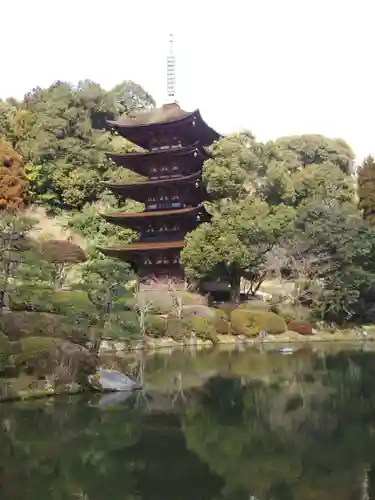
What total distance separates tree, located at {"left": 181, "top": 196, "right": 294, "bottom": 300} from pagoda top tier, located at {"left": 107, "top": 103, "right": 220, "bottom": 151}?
610 cm

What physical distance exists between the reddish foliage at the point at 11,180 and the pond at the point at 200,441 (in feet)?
107

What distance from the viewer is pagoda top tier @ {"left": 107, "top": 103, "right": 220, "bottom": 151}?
3800 cm

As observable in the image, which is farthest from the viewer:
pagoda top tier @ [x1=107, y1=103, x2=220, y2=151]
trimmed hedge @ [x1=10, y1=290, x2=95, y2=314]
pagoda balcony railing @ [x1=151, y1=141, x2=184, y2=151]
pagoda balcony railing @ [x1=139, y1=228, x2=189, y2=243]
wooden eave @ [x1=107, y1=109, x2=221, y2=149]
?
pagoda balcony railing @ [x1=151, y1=141, x2=184, y2=151]

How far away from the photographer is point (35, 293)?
17906 millimetres

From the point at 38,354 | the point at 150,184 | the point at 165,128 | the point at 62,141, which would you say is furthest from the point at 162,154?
the point at 38,354

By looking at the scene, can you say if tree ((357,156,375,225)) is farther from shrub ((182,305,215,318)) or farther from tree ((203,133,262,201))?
shrub ((182,305,215,318))

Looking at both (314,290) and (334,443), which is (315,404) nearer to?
(334,443)

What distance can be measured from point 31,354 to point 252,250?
20.9m

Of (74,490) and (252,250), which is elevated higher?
(252,250)

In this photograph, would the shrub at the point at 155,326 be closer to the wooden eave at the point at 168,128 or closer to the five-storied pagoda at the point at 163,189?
the five-storied pagoda at the point at 163,189

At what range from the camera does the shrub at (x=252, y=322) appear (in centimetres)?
3175

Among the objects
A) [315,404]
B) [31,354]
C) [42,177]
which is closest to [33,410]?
[31,354]

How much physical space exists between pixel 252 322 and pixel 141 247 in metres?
8.91

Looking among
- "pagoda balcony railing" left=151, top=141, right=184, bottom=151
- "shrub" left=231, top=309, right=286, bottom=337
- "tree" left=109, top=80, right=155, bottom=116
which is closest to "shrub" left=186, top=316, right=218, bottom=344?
"shrub" left=231, top=309, right=286, bottom=337
